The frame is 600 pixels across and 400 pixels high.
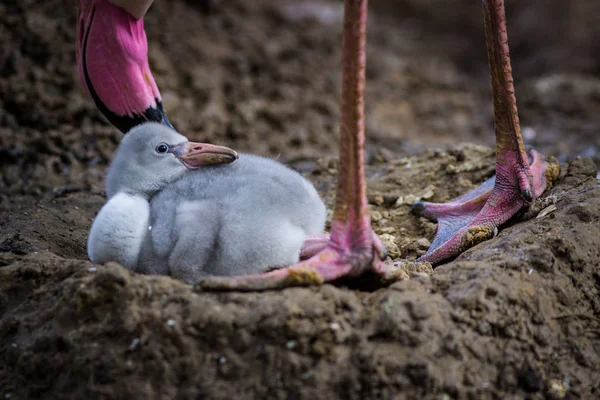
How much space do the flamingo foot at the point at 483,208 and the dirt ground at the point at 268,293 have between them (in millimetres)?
67

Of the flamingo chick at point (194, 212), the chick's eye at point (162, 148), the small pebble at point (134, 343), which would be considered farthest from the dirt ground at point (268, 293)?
the chick's eye at point (162, 148)

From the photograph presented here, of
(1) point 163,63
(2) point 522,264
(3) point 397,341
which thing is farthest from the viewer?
(1) point 163,63

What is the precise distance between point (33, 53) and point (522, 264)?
3929 mm

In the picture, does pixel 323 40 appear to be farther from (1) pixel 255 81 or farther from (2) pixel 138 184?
(2) pixel 138 184

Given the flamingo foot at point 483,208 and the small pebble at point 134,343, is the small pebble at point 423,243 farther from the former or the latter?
the small pebble at point 134,343

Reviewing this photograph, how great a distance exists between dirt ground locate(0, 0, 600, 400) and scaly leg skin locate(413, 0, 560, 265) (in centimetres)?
8

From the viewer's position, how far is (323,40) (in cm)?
678

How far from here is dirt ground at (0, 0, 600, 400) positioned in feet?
6.19

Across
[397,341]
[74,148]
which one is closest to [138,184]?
[397,341]

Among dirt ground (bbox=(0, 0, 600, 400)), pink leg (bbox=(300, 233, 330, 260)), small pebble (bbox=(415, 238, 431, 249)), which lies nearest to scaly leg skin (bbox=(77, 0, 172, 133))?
dirt ground (bbox=(0, 0, 600, 400))

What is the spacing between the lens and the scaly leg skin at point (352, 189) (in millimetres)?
2146

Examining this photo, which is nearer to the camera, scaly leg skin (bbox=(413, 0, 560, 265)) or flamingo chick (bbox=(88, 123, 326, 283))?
flamingo chick (bbox=(88, 123, 326, 283))

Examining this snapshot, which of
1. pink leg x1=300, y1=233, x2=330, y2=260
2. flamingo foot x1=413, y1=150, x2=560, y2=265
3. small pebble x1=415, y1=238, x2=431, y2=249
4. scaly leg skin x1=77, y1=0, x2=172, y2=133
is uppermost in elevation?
scaly leg skin x1=77, y1=0, x2=172, y2=133

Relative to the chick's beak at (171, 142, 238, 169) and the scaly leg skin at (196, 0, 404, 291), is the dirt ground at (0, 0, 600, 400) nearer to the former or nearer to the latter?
the scaly leg skin at (196, 0, 404, 291)
